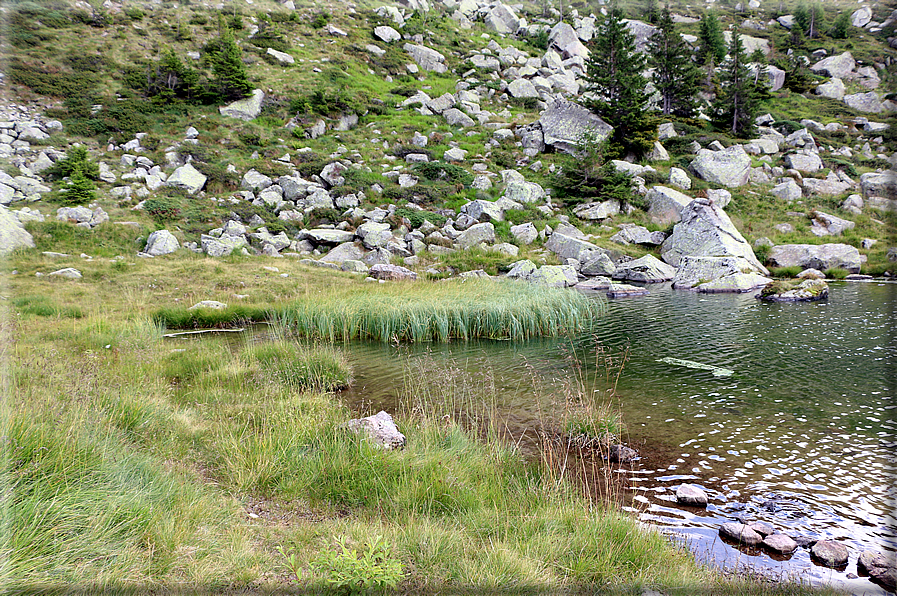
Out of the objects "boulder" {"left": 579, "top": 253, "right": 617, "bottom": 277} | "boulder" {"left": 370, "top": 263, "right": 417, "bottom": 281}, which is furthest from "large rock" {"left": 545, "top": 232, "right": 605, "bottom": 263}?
"boulder" {"left": 370, "top": 263, "right": 417, "bottom": 281}

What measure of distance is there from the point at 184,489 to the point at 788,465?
25.5ft

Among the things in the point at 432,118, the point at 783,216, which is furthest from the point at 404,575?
the point at 432,118

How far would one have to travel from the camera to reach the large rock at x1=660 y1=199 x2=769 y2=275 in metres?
28.6

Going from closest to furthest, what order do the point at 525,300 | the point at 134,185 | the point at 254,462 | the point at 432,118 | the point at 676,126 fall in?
the point at 254,462 < the point at 525,300 < the point at 134,185 < the point at 676,126 < the point at 432,118

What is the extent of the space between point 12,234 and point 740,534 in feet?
105

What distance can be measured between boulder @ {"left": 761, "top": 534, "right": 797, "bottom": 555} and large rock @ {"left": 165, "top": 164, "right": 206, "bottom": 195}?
3710 cm

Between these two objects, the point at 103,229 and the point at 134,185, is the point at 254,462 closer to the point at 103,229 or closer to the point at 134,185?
the point at 103,229

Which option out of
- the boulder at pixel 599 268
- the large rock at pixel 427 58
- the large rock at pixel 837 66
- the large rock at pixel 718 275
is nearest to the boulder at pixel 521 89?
the large rock at pixel 427 58

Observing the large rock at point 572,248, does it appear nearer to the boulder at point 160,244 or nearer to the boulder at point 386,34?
the boulder at point 160,244

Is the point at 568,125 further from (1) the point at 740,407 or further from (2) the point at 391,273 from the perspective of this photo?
(1) the point at 740,407

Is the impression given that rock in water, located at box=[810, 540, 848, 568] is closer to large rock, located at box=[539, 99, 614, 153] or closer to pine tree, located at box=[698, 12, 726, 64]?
large rock, located at box=[539, 99, 614, 153]

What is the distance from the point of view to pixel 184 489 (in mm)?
4230

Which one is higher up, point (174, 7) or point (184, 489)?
point (174, 7)

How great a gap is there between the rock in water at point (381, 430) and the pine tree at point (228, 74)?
47.4 meters
